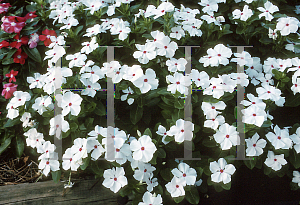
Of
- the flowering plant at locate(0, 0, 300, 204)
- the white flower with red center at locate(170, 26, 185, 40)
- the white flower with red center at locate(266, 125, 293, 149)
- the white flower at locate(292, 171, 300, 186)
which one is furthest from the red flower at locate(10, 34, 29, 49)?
the white flower at locate(292, 171, 300, 186)

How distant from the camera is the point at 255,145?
4.79 ft

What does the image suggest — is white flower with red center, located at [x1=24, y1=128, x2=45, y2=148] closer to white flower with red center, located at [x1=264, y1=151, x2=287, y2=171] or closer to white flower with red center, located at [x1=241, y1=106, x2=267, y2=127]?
white flower with red center, located at [x1=241, y1=106, x2=267, y2=127]

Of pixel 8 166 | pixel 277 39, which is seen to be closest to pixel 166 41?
pixel 277 39

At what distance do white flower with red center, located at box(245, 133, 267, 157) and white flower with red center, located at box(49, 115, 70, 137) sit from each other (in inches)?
40.6

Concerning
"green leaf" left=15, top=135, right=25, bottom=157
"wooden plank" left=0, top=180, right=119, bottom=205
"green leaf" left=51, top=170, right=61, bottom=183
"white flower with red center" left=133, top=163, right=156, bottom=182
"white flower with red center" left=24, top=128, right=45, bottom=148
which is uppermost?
"white flower with red center" left=133, top=163, right=156, bottom=182

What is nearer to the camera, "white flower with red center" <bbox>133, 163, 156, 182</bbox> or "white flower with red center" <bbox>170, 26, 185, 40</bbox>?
"white flower with red center" <bbox>133, 163, 156, 182</bbox>

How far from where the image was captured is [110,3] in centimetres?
207

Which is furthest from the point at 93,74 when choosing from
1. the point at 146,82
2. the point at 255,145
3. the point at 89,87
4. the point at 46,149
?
the point at 255,145

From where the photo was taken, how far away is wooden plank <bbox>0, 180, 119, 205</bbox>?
181 centimetres

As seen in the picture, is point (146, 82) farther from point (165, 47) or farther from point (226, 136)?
point (226, 136)

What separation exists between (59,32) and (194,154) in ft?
4.92

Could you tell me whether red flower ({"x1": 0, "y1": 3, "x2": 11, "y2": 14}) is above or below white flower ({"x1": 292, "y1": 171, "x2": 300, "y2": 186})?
above

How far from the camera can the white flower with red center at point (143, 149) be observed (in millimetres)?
1295

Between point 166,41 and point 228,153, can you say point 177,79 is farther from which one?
point 228,153
